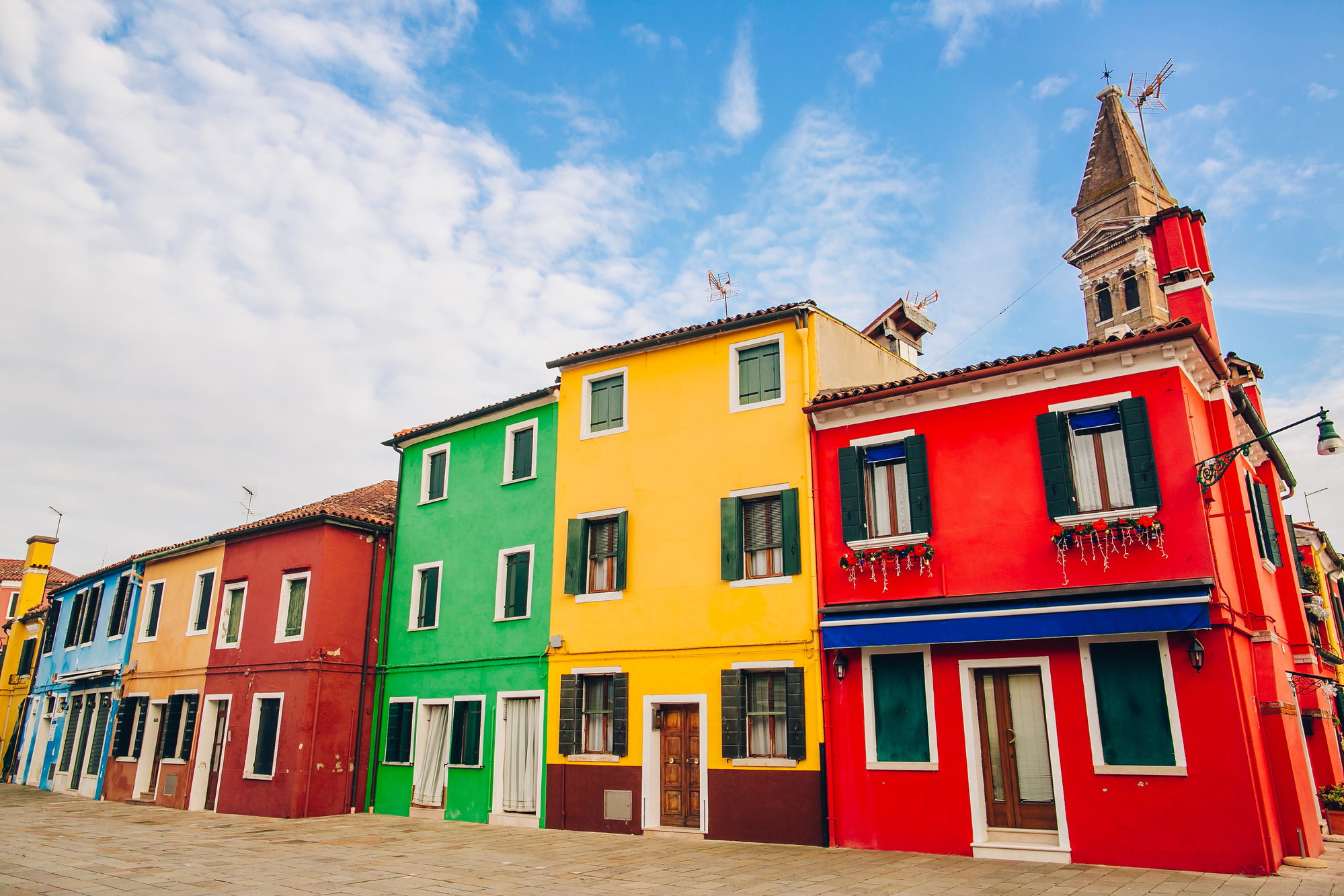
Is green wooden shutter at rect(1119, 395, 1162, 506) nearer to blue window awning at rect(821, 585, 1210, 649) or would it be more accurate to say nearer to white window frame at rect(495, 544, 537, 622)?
blue window awning at rect(821, 585, 1210, 649)

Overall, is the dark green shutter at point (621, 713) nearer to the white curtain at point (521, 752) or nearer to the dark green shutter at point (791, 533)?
the white curtain at point (521, 752)

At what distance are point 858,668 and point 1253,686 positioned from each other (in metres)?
5.36

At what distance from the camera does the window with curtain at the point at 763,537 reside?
50.3 feet

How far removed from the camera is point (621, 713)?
53.0ft

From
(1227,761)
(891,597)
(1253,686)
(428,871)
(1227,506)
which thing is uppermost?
(1227,506)

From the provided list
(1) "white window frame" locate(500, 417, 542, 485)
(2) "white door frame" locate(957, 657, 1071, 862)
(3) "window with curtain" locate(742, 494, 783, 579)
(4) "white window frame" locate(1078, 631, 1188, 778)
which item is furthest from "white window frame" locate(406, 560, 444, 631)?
(4) "white window frame" locate(1078, 631, 1188, 778)

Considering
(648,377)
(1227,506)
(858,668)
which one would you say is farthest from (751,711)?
(1227,506)

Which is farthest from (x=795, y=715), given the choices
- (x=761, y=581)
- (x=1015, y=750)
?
(x=1015, y=750)

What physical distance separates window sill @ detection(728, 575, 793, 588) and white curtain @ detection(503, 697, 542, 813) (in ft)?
16.6

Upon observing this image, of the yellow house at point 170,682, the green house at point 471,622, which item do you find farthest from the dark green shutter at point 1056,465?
the yellow house at point 170,682

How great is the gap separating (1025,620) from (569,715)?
869cm

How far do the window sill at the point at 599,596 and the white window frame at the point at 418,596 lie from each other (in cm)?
462

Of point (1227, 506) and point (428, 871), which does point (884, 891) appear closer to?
point (428, 871)

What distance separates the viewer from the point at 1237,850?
34.9 feet
